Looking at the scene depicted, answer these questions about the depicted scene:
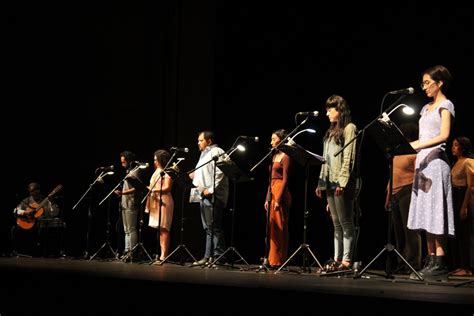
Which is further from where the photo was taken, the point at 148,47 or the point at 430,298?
the point at 148,47

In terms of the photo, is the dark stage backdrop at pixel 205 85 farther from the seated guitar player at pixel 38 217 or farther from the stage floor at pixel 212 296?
the stage floor at pixel 212 296

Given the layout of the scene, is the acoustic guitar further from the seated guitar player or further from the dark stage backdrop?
the dark stage backdrop

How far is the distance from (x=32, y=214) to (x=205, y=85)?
3.32 metres

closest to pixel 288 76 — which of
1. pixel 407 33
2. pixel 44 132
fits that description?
pixel 407 33

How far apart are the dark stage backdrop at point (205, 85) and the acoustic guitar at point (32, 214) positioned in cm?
27

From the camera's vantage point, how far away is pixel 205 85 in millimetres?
9125

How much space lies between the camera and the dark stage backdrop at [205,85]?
23.5ft

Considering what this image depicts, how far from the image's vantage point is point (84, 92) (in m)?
9.87

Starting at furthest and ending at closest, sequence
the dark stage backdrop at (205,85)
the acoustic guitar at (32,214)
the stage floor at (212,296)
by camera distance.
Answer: the acoustic guitar at (32,214) → the dark stage backdrop at (205,85) → the stage floor at (212,296)

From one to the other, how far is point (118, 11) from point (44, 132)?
2251 millimetres

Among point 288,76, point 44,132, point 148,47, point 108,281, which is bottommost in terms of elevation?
point 108,281

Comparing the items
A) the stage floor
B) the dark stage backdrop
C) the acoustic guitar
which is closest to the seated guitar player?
the acoustic guitar

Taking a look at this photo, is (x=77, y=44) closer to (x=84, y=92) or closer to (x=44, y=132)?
(x=84, y=92)

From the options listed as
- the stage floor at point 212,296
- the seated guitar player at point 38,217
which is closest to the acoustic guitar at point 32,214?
the seated guitar player at point 38,217
